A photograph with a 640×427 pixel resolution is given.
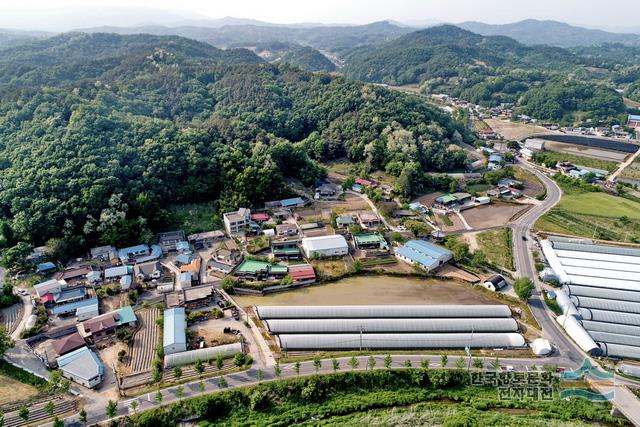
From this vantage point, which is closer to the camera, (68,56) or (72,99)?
(72,99)

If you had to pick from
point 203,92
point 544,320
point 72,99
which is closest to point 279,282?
point 544,320

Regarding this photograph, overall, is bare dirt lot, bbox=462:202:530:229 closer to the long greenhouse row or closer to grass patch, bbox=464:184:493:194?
grass patch, bbox=464:184:493:194

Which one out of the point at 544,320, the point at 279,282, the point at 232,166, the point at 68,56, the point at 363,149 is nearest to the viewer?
the point at 544,320

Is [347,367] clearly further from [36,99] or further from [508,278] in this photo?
[36,99]

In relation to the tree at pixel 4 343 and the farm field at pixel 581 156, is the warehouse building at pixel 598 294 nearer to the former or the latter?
the farm field at pixel 581 156

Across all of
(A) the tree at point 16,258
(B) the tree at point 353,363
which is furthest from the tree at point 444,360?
(A) the tree at point 16,258

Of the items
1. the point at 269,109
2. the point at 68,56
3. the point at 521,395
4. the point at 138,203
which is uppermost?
the point at 68,56
